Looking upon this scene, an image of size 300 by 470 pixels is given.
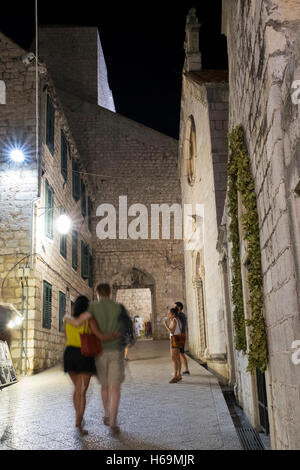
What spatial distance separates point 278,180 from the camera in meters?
3.42

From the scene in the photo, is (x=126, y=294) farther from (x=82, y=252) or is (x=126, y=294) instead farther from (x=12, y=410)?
(x=12, y=410)

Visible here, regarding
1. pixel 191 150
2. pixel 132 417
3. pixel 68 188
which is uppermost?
pixel 191 150

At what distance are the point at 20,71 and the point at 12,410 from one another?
33.6 ft

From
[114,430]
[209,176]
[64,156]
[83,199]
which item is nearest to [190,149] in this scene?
[64,156]

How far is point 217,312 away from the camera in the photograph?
10.7 meters

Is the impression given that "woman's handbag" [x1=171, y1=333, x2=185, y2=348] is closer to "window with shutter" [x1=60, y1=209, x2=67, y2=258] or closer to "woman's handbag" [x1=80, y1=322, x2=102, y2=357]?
"woman's handbag" [x1=80, y1=322, x2=102, y2=357]

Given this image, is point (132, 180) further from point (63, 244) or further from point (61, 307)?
point (61, 307)

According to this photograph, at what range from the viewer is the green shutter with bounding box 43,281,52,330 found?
41.7 ft

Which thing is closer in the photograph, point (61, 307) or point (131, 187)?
point (61, 307)

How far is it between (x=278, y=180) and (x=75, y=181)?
596 inches

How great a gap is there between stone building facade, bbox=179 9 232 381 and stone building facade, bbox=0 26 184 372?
14.6ft

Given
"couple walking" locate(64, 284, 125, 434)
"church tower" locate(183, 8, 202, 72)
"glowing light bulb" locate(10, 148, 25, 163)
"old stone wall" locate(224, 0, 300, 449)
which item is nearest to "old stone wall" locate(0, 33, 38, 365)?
"glowing light bulb" locate(10, 148, 25, 163)

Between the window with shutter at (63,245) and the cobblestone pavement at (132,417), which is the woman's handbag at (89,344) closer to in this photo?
the cobblestone pavement at (132,417)

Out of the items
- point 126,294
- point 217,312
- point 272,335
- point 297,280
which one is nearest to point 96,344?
point 272,335
